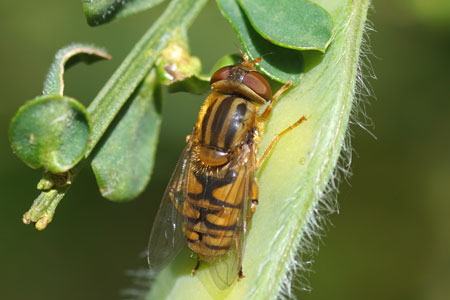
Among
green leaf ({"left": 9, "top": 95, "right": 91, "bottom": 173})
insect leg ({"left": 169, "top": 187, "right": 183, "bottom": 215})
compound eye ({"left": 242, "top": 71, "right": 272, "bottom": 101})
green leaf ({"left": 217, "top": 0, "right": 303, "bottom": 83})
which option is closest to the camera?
green leaf ({"left": 9, "top": 95, "right": 91, "bottom": 173})

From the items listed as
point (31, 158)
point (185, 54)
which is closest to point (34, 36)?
point (185, 54)

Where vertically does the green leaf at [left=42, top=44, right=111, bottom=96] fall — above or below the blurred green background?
above

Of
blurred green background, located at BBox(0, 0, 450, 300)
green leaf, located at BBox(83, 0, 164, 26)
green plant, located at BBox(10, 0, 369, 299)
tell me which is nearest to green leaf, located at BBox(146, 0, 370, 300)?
green plant, located at BBox(10, 0, 369, 299)

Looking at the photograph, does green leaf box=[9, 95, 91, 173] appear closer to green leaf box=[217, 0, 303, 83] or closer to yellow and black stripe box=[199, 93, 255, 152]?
green leaf box=[217, 0, 303, 83]

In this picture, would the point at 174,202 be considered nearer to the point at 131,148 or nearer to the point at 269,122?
the point at 131,148

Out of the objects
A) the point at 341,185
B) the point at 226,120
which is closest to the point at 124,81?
the point at 226,120

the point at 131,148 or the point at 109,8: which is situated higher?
the point at 109,8

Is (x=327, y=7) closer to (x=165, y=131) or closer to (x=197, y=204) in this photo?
(x=197, y=204)
